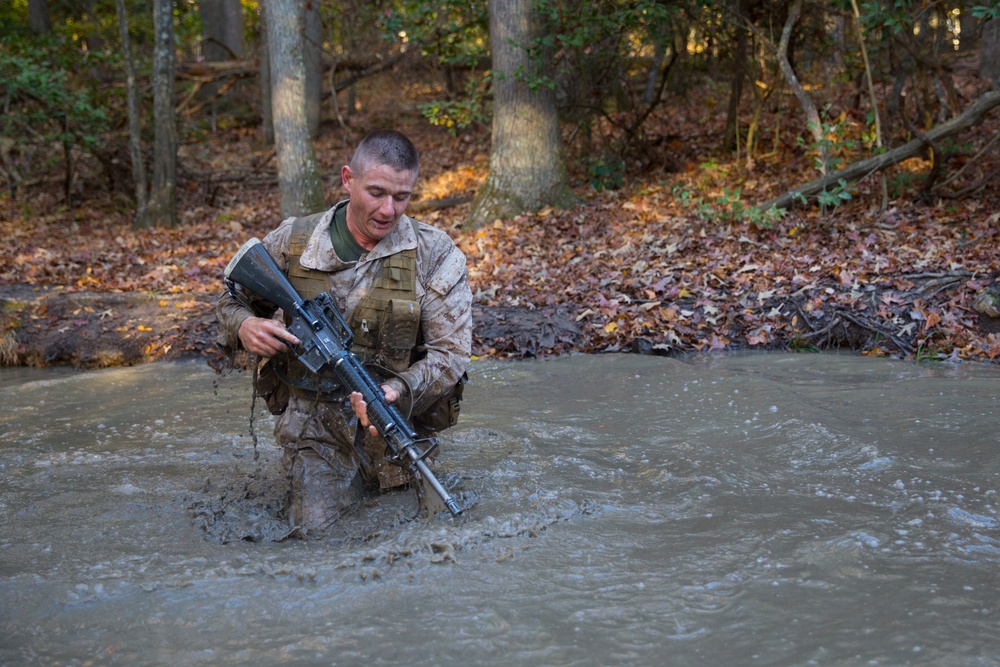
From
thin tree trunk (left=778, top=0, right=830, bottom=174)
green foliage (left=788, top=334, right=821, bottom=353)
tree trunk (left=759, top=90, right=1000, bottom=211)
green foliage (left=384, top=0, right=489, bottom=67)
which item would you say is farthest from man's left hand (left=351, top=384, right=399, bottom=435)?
green foliage (left=384, top=0, right=489, bottom=67)

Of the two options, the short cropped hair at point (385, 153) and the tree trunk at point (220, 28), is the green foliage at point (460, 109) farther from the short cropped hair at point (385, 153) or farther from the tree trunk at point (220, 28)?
the tree trunk at point (220, 28)

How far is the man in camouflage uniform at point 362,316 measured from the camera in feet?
12.9

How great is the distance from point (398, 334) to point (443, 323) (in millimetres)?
216

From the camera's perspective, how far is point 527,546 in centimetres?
370

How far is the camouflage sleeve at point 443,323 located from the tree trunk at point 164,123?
31.0ft

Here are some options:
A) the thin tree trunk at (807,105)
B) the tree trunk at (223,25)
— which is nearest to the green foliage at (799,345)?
the thin tree trunk at (807,105)

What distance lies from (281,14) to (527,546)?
7926mm

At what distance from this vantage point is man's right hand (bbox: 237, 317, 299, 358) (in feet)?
12.4

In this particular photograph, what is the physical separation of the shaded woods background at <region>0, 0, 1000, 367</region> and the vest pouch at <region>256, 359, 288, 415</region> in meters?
3.28

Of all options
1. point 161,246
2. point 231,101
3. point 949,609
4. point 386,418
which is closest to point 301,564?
point 386,418

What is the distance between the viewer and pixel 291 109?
10.3 metres

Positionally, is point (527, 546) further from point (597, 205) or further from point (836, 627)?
point (597, 205)

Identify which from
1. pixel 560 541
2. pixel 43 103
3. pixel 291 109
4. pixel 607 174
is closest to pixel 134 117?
pixel 43 103

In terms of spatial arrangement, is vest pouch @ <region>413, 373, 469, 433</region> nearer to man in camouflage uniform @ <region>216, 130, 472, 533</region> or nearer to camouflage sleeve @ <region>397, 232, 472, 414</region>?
man in camouflage uniform @ <region>216, 130, 472, 533</region>
